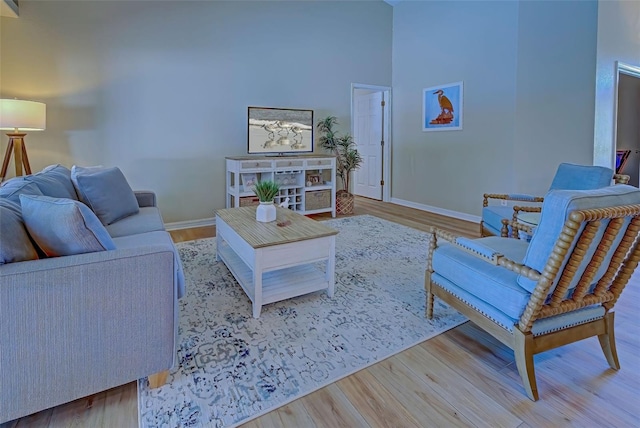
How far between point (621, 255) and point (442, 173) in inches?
153

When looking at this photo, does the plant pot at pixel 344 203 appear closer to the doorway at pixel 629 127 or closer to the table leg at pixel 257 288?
the table leg at pixel 257 288

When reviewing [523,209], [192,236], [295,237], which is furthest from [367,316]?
[192,236]

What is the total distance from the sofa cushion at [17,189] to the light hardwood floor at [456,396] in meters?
0.99

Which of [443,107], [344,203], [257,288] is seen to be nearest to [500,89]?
[443,107]

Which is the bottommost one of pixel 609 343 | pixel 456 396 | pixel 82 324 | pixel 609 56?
pixel 456 396

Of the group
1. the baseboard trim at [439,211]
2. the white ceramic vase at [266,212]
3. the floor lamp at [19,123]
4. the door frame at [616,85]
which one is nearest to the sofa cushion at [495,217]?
the baseboard trim at [439,211]

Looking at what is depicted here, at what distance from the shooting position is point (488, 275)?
1734mm

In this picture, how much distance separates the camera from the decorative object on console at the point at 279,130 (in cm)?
489

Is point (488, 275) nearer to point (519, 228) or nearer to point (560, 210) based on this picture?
point (560, 210)

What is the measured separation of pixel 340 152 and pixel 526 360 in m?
4.46

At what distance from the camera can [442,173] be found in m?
5.34

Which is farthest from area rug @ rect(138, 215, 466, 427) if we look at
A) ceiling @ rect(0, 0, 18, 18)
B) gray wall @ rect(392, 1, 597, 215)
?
ceiling @ rect(0, 0, 18, 18)

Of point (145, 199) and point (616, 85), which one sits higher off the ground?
point (616, 85)

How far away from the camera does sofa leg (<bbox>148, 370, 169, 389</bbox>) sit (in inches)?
63.1
